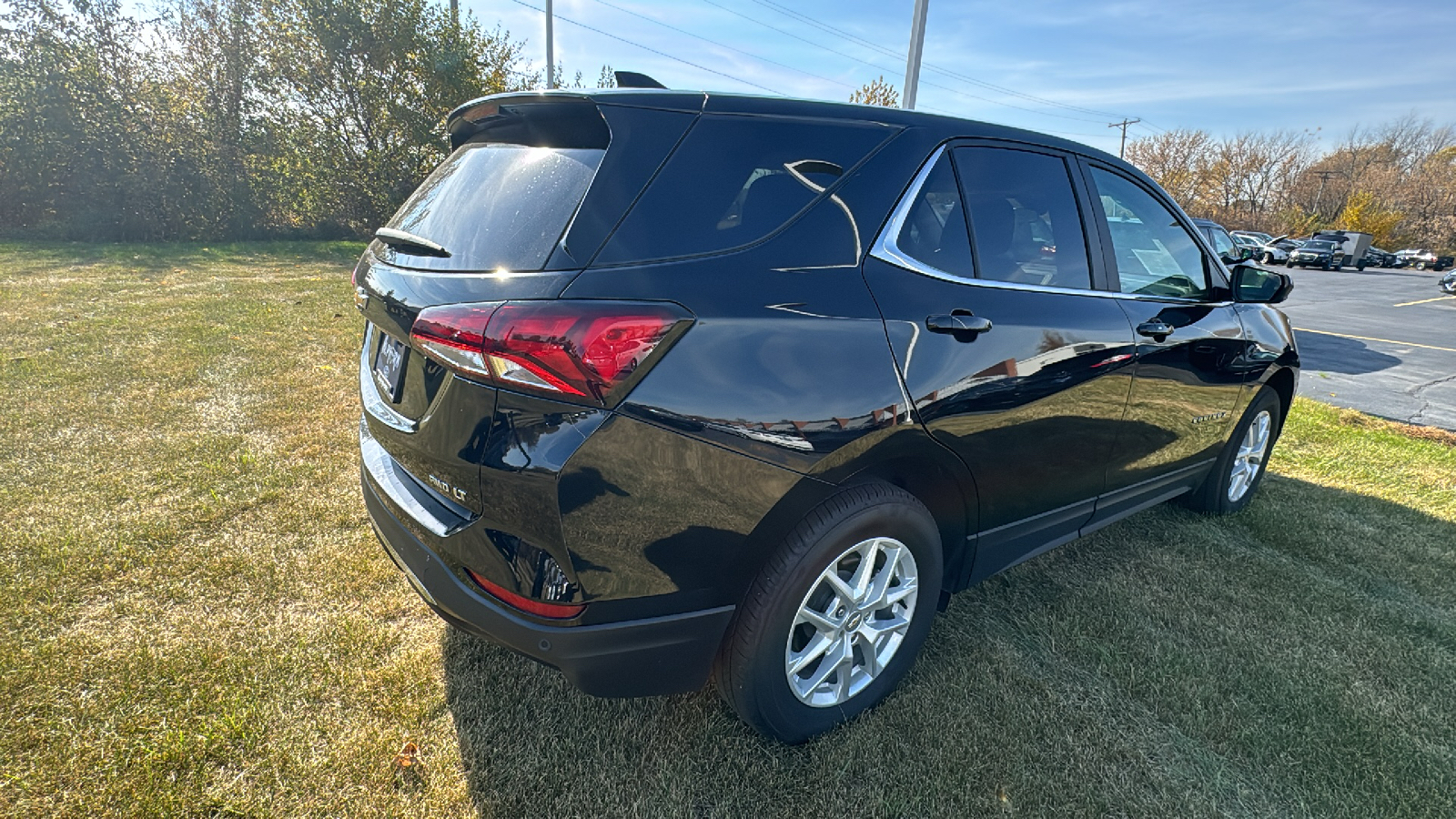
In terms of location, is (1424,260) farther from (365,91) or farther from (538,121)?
(538,121)

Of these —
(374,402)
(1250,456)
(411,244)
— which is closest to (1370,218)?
(1250,456)

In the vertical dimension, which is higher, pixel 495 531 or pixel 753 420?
pixel 753 420

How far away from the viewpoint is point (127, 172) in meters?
15.6

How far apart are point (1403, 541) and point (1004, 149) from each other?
10.8 ft

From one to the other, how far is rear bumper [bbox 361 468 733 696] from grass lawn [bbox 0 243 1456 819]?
41 centimetres

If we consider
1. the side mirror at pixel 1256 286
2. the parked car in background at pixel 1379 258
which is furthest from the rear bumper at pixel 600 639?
the parked car in background at pixel 1379 258

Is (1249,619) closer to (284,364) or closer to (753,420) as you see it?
(753,420)

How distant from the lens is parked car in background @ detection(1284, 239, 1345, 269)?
3199 cm

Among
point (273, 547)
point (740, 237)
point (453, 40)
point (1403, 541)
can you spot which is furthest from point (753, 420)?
point (453, 40)

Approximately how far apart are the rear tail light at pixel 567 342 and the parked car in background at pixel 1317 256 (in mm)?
41328

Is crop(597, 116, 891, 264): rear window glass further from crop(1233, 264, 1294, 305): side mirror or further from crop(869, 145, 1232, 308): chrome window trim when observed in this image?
crop(1233, 264, 1294, 305): side mirror

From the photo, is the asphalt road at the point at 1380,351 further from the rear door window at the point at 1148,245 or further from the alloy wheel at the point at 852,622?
the alloy wheel at the point at 852,622

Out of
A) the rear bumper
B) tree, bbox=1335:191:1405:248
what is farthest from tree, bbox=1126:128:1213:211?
the rear bumper

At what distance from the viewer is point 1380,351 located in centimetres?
1023
